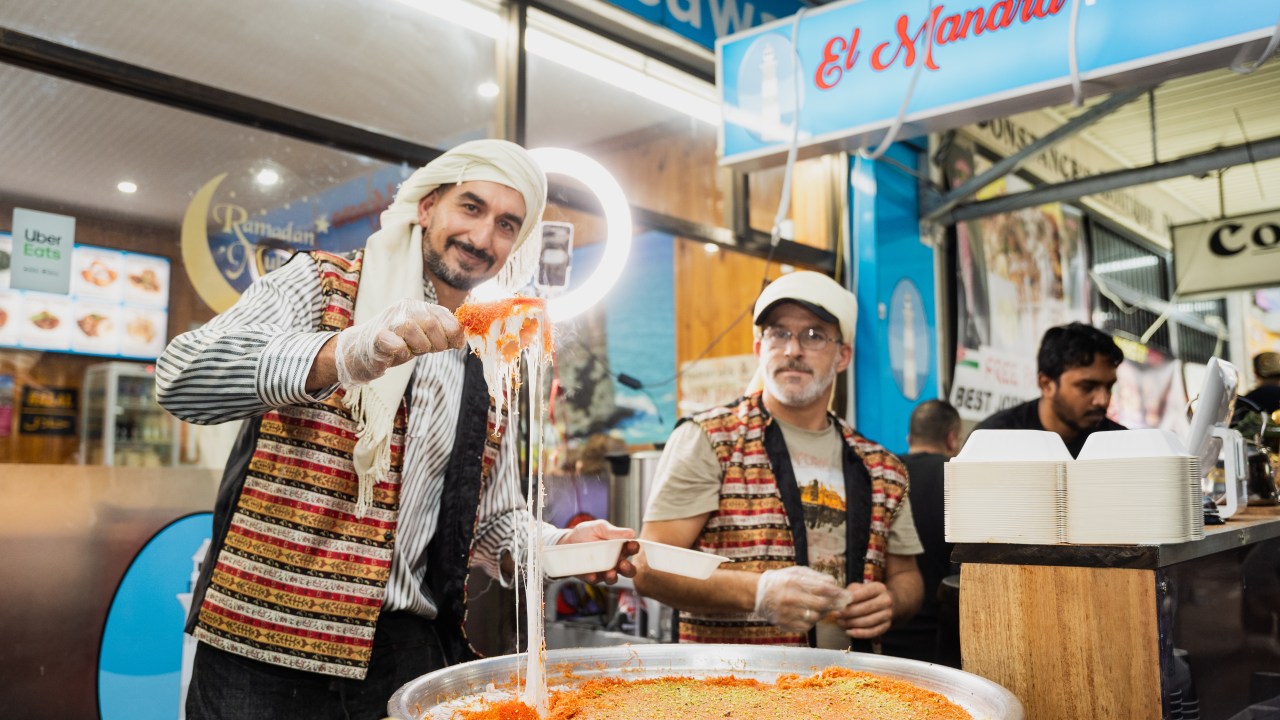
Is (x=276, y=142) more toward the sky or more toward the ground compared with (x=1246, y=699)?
more toward the sky

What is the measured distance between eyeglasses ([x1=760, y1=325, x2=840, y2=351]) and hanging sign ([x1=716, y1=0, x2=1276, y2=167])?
0.91m

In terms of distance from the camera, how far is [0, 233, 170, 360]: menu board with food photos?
250 cm

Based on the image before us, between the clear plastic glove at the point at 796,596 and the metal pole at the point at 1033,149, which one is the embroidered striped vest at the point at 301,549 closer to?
the clear plastic glove at the point at 796,596

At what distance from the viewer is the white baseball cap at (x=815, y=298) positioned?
2697 mm

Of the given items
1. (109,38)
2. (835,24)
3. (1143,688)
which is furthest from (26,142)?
(1143,688)

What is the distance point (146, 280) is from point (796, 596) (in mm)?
2030

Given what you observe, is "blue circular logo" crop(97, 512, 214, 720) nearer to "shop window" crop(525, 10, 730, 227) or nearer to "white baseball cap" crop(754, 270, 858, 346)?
"white baseball cap" crop(754, 270, 858, 346)

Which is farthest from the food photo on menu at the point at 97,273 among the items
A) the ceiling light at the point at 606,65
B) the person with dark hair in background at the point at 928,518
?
the person with dark hair in background at the point at 928,518

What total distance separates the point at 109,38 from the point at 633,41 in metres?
2.30

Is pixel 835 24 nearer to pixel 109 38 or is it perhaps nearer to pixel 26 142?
pixel 109 38

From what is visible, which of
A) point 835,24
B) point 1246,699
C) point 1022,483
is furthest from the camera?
point 835,24

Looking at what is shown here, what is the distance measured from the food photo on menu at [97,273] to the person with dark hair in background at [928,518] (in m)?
2.42

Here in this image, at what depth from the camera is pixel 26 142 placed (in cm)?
255

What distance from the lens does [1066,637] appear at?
1.46 m
